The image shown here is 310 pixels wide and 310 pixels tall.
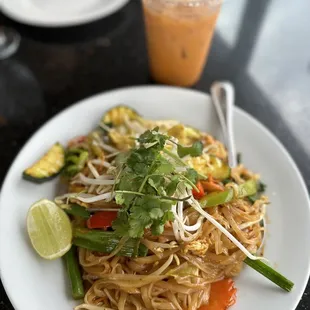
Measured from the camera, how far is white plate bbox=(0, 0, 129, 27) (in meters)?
2.36

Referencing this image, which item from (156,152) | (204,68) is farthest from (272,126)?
(156,152)

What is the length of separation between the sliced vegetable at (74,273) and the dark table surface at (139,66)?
57 cm

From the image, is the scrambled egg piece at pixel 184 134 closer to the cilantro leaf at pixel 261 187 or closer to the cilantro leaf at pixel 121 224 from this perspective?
the cilantro leaf at pixel 261 187

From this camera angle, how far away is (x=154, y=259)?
1.47m

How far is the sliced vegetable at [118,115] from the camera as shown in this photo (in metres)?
1.87

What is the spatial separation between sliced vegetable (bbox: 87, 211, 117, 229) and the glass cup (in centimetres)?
89

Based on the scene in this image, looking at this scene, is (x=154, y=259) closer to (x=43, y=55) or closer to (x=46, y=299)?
(x=46, y=299)

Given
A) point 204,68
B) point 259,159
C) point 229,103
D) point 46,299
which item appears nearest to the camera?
point 46,299

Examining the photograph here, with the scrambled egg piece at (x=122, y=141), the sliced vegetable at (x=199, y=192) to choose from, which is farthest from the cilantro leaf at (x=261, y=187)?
the scrambled egg piece at (x=122, y=141)

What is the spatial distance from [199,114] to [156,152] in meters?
0.54

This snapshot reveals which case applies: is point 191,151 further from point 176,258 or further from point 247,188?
point 176,258

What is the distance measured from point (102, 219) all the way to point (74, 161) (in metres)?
0.30

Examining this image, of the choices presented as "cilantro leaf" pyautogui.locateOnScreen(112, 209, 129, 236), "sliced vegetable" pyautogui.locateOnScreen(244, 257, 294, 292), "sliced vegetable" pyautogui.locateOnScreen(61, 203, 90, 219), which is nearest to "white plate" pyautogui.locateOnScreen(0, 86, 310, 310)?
"sliced vegetable" pyautogui.locateOnScreen(244, 257, 294, 292)

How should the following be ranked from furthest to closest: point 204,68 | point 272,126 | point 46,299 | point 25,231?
1. point 204,68
2. point 272,126
3. point 25,231
4. point 46,299
